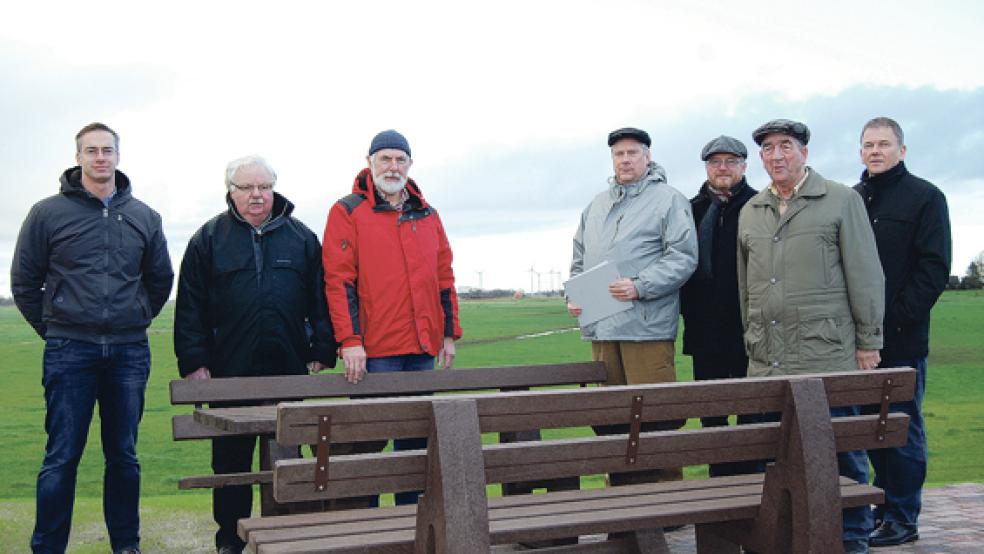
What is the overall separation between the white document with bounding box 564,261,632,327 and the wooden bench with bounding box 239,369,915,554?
1.64m

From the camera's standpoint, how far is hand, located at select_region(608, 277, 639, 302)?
6.20m

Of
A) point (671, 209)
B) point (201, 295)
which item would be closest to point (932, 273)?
point (671, 209)

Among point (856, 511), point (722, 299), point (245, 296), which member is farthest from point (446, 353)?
point (856, 511)

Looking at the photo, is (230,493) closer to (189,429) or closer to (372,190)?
(189,429)

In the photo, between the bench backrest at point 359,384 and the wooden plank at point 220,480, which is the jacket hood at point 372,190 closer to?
the bench backrest at point 359,384

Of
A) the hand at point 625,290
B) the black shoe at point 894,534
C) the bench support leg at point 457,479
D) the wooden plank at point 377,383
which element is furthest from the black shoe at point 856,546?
the bench support leg at point 457,479

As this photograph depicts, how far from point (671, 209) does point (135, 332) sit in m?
3.38

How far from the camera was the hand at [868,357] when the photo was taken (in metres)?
5.66

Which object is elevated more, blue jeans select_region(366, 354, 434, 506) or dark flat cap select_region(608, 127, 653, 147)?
dark flat cap select_region(608, 127, 653, 147)

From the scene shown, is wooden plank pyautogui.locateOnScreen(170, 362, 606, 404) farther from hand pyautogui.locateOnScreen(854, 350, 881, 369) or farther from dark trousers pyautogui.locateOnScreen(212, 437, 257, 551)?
hand pyautogui.locateOnScreen(854, 350, 881, 369)

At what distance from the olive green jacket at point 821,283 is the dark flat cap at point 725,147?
923 mm

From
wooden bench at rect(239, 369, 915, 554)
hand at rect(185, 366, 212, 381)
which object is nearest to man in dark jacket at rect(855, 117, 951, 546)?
wooden bench at rect(239, 369, 915, 554)

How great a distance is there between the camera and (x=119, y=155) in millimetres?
6148

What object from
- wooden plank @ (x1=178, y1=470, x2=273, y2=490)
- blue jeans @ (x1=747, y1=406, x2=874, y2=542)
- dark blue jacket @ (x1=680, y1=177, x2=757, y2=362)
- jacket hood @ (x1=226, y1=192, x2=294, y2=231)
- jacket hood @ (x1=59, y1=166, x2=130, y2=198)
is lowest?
blue jeans @ (x1=747, y1=406, x2=874, y2=542)
